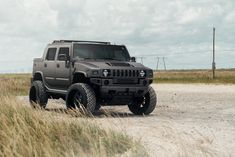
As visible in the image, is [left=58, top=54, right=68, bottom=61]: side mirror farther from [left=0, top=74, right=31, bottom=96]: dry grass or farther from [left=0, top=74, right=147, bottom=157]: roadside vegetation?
[left=0, top=74, right=147, bottom=157]: roadside vegetation

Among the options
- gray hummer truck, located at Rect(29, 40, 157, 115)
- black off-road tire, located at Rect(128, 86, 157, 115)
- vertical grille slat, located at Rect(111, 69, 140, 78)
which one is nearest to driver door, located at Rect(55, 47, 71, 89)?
gray hummer truck, located at Rect(29, 40, 157, 115)

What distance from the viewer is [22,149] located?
21.3 ft

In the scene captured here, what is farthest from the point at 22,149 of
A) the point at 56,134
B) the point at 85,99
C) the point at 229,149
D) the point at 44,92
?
the point at 44,92

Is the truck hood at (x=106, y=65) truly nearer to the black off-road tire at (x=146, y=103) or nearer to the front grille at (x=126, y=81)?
the front grille at (x=126, y=81)

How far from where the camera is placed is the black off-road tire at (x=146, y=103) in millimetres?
14102

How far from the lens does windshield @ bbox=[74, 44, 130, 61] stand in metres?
14.1

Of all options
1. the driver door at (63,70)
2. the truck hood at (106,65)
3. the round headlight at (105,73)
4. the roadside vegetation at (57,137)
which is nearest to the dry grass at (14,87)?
the driver door at (63,70)

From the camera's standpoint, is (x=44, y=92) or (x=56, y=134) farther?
(x=44, y=92)

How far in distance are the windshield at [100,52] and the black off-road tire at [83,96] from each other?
109 centimetres

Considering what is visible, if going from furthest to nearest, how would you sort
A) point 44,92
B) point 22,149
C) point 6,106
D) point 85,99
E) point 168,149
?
point 44,92 → point 85,99 → point 6,106 → point 168,149 → point 22,149

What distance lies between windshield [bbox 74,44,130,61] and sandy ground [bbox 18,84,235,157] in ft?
5.48

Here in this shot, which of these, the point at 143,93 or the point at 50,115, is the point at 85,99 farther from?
the point at 50,115

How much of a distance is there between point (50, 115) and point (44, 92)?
644cm

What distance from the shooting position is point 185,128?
10.8 m
